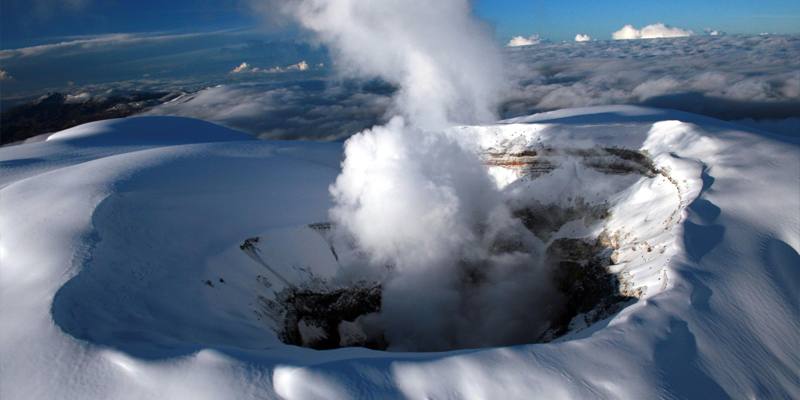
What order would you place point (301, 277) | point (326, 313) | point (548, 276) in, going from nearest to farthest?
1. point (326, 313)
2. point (301, 277)
3. point (548, 276)

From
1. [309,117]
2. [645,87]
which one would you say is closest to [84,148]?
[309,117]

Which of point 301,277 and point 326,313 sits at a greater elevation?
point 301,277

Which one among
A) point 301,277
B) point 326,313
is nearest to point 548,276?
point 326,313

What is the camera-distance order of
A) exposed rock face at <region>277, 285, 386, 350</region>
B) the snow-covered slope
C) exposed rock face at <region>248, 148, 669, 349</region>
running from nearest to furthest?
the snow-covered slope, exposed rock face at <region>277, 285, 386, 350</region>, exposed rock face at <region>248, 148, 669, 349</region>

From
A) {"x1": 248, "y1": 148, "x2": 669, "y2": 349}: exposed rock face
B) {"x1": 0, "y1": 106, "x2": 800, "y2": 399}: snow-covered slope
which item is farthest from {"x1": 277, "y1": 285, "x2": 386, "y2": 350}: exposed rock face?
{"x1": 0, "y1": 106, "x2": 800, "y2": 399}: snow-covered slope

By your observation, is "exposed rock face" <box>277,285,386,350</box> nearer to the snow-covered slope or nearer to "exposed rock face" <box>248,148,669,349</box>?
"exposed rock face" <box>248,148,669,349</box>

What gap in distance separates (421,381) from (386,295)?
409 inches

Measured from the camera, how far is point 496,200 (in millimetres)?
23969

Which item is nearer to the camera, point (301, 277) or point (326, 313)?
point (326, 313)

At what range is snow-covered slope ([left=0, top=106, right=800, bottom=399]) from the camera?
25.6 feet

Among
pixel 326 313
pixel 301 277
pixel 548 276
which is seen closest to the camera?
pixel 326 313

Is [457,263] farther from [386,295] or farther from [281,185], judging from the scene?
[281,185]

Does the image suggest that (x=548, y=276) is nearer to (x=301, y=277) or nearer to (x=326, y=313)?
(x=326, y=313)

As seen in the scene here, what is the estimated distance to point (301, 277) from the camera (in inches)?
682
